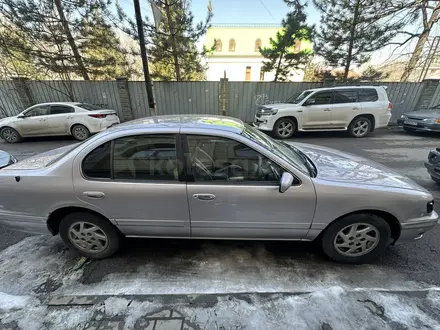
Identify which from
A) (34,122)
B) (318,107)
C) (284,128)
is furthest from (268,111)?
(34,122)

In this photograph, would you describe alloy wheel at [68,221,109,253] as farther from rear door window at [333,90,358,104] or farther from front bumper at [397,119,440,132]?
front bumper at [397,119,440,132]

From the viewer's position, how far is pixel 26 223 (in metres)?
2.27

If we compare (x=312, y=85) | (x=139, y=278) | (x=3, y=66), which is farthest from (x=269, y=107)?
(x=3, y=66)

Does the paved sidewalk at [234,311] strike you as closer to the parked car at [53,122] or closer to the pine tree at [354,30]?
the parked car at [53,122]

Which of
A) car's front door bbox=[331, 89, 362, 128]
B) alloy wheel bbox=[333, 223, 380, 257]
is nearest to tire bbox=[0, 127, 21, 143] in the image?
alloy wheel bbox=[333, 223, 380, 257]

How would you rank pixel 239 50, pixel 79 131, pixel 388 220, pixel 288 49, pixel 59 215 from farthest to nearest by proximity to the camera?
pixel 239 50 < pixel 288 49 < pixel 79 131 < pixel 59 215 < pixel 388 220

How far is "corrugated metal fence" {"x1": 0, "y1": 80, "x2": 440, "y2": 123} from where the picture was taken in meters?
10.3

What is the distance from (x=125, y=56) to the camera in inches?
423

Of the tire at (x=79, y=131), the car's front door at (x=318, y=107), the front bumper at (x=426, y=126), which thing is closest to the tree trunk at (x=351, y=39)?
the front bumper at (x=426, y=126)

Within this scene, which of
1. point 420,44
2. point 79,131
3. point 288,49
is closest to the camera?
point 79,131

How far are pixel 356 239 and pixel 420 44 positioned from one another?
14932 mm

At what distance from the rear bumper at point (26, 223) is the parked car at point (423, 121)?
11173mm

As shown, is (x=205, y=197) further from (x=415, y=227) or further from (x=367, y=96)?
(x=367, y=96)

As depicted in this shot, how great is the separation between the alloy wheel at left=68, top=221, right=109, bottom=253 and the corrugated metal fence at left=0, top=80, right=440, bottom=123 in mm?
9537
